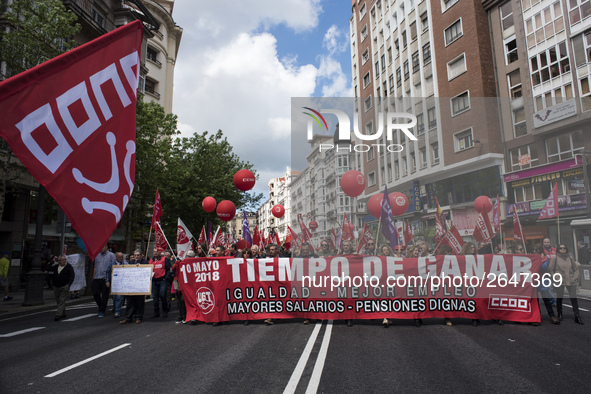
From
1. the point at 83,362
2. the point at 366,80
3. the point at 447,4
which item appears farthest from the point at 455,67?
the point at 83,362

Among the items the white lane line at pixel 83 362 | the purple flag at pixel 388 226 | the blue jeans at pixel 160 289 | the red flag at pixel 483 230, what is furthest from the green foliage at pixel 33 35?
the red flag at pixel 483 230

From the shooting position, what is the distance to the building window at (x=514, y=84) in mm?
26250

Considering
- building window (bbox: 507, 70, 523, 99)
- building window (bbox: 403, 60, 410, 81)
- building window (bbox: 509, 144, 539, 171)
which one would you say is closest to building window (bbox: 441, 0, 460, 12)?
building window (bbox: 403, 60, 410, 81)

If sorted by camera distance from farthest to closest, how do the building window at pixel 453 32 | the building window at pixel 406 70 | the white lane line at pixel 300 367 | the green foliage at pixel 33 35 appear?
the building window at pixel 406 70
the building window at pixel 453 32
the green foliage at pixel 33 35
the white lane line at pixel 300 367

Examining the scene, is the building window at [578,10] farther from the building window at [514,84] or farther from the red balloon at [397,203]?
the red balloon at [397,203]

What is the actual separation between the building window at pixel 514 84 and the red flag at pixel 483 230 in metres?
16.1

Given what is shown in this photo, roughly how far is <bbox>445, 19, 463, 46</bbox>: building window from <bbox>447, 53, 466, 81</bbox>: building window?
Answer: 1716 mm

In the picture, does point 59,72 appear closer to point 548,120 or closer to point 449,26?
point 548,120

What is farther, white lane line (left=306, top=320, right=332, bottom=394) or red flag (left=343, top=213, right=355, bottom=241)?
red flag (left=343, top=213, right=355, bottom=241)

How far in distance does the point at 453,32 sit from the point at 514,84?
6.13 metres

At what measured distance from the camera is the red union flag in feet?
9.02

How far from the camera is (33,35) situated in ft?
42.2

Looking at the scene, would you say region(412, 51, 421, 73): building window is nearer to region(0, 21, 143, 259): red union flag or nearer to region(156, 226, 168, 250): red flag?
region(156, 226, 168, 250): red flag

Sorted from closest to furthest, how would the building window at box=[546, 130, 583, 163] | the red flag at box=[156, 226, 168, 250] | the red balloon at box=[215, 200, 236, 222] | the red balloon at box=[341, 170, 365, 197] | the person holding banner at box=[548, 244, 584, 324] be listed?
the person holding banner at box=[548, 244, 584, 324], the red balloon at box=[341, 170, 365, 197], the red flag at box=[156, 226, 168, 250], the red balloon at box=[215, 200, 236, 222], the building window at box=[546, 130, 583, 163]
